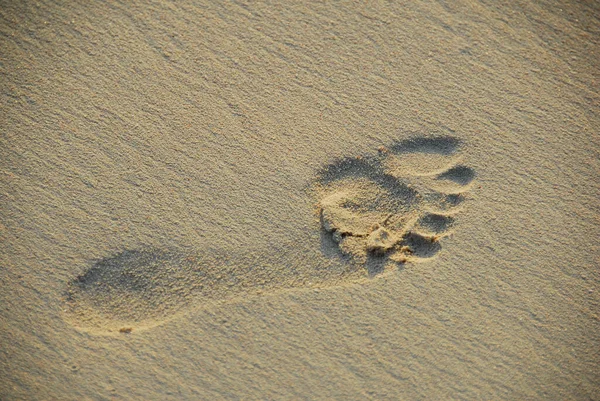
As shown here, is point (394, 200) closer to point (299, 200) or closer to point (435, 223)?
point (435, 223)

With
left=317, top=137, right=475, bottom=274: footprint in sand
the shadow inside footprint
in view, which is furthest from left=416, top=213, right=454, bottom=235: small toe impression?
the shadow inside footprint

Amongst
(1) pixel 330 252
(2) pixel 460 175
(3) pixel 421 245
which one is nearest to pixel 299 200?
(1) pixel 330 252

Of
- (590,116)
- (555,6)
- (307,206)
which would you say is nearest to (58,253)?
(307,206)

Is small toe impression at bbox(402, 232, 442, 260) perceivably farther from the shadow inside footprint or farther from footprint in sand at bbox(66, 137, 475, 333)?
the shadow inside footprint

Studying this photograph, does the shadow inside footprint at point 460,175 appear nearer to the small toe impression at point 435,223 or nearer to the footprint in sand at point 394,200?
the footprint in sand at point 394,200

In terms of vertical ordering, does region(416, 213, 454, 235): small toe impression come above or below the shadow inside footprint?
below

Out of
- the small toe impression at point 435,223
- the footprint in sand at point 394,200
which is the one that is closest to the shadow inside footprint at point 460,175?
the footprint in sand at point 394,200

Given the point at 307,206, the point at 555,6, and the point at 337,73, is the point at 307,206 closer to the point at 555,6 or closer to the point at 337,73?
the point at 337,73
